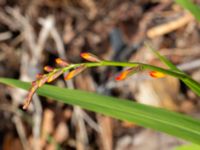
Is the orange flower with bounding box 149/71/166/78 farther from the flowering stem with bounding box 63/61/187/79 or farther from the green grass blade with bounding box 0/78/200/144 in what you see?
the green grass blade with bounding box 0/78/200/144

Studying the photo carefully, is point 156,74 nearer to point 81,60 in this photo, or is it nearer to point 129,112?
point 129,112

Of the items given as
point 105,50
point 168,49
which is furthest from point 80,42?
point 168,49

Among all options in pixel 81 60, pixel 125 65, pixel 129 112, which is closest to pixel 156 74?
pixel 125 65

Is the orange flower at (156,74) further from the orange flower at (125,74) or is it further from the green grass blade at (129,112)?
the green grass blade at (129,112)

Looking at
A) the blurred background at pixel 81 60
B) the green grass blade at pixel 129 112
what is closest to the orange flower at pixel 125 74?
the green grass blade at pixel 129 112

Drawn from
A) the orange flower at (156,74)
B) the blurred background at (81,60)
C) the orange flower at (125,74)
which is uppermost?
the orange flower at (125,74)

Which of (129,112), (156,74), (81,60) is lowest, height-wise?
(81,60)
